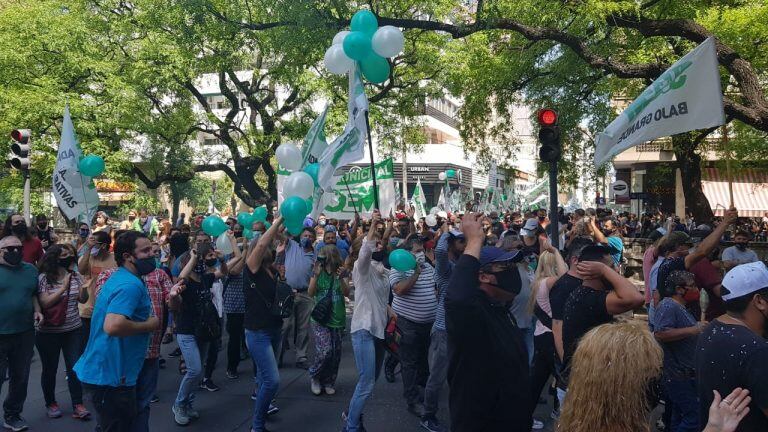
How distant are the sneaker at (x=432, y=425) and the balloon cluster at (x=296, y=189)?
2.18m

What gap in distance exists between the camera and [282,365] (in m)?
8.84

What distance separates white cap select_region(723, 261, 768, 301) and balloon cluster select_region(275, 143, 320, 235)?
319 centimetres

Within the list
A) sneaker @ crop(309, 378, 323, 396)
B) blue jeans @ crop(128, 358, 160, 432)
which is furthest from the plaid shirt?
sneaker @ crop(309, 378, 323, 396)

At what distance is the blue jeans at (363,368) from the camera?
5707 mm

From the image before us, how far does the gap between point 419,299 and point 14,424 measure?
13.3 feet

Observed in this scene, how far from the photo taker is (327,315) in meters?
7.30

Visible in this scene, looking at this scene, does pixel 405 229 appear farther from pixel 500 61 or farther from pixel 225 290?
pixel 500 61

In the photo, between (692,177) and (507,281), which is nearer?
(507,281)

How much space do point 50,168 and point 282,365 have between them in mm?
13922

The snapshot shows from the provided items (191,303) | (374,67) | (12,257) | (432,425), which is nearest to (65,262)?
(12,257)

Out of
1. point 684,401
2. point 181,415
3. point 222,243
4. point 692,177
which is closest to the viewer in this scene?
point 684,401

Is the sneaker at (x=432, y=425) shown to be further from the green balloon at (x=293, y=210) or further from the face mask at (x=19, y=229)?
the face mask at (x=19, y=229)

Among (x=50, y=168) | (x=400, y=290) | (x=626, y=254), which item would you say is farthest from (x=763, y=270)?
(x=50, y=168)

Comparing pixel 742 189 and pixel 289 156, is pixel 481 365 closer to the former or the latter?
pixel 289 156
